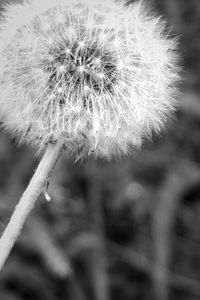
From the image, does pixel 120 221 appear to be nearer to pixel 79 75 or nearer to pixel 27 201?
pixel 79 75

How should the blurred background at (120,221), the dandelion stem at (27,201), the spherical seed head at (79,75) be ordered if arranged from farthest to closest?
the blurred background at (120,221) → the spherical seed head at (79,75) → the dandelion stem at (27,201)

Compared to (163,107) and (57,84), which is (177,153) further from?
(57,84)

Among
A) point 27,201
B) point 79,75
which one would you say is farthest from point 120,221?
point 27,201

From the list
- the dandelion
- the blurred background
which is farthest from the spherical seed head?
the blurred background

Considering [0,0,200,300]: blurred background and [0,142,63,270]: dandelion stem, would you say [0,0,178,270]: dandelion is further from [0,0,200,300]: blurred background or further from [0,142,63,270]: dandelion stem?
[0,0,200,300]: blurred background

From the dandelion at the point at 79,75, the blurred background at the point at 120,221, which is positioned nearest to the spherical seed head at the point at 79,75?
the dandelion at the point at 79,75

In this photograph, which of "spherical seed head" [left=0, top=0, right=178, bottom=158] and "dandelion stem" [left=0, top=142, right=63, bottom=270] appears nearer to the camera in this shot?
"dandelion stem" [left=0, top=142, right=63, bottom=270]

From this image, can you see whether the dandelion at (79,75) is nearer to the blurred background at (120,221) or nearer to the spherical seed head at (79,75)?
the spherical seed head at (79,75)

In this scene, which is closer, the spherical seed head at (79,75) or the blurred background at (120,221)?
the spherical seed head at (79,75)
